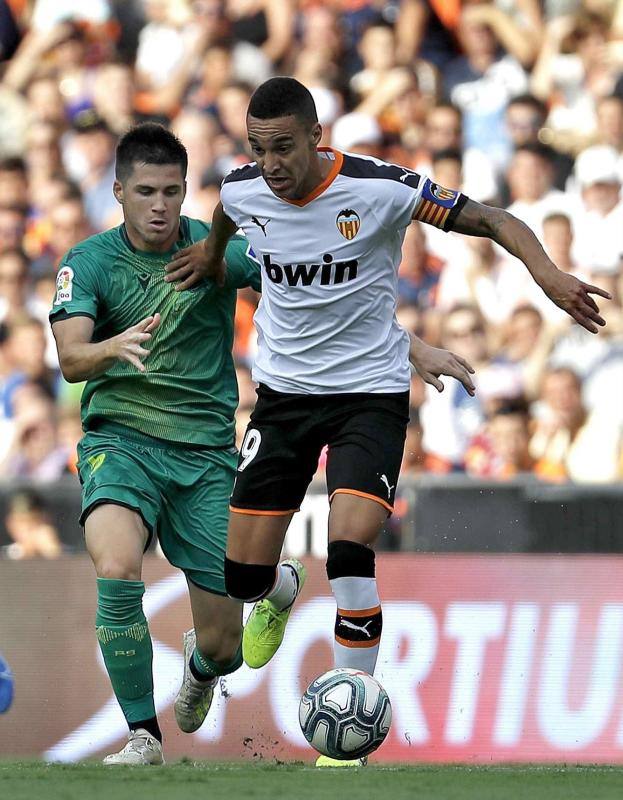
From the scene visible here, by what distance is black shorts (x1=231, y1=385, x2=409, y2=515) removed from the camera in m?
5.40

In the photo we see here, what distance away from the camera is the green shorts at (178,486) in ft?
20.0

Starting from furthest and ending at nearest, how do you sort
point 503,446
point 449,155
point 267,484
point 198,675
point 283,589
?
point 449,155, point 503,446, point 198,675, point 283,589, point 267,484

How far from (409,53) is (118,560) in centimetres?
699

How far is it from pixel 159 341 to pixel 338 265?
41.7 inches

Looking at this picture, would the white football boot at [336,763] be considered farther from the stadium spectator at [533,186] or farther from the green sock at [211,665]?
the stadium spectator at [533,186]

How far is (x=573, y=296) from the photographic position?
5.02m

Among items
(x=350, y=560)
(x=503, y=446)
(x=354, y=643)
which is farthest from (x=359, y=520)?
(x=503, y=446)

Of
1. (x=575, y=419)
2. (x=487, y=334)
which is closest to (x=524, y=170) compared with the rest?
(x=487, y=334)

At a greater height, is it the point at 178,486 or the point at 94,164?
the point at 94,164

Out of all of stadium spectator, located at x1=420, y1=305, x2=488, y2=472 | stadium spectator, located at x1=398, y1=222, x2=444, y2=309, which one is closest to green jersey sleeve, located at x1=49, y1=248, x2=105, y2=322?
stadium spectator, located at x1=420, y1=305, x2=488, y2=472

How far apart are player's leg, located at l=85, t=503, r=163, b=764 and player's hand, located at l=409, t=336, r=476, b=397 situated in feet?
4.38

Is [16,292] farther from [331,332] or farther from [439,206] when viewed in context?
[439,206]

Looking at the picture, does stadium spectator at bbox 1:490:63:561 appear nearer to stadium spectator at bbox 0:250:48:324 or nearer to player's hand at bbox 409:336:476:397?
stadium spectator at bbox 0:250:48:324

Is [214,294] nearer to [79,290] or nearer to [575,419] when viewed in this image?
[79,290]
